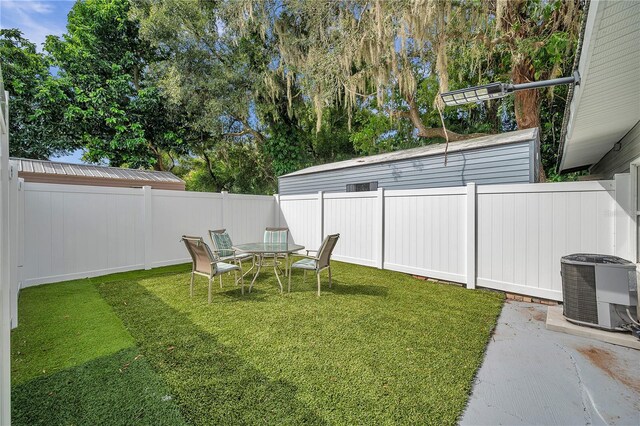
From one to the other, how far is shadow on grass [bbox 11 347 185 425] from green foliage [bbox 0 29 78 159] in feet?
45.4

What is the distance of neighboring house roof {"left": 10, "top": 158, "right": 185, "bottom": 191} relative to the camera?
867cm

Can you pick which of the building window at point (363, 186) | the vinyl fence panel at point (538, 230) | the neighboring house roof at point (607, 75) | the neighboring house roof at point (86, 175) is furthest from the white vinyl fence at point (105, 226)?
the neighboring house roof at point (607, 75)

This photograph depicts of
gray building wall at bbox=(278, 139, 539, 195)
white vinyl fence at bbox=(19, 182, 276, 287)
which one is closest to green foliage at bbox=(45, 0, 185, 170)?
white vinyl fence at bbox=(19, 182, 276, 287)

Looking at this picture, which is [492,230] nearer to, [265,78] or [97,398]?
[97,398]

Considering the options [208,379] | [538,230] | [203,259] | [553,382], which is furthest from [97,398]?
[538,230]

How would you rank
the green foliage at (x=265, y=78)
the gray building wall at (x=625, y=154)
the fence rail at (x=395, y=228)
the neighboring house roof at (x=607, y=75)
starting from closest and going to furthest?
the neighboring house roof at (x=607, y=75), the gray building wall at (x=625, y=154), the fence rail at (x=395, y=228), the green foliage at (x=265, y=78)

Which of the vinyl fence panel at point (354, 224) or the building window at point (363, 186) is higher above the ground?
the building window at point (363, 186)

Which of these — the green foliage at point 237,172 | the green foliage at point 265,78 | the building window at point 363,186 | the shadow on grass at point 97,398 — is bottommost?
the shadow on grass at point 97,398

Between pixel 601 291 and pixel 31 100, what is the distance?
698 inches

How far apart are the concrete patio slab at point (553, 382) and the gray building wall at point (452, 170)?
3108 millimetres

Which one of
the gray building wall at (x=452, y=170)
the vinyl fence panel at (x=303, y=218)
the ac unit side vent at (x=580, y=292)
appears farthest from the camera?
the vinyl fence panel at (x=303, y=218)

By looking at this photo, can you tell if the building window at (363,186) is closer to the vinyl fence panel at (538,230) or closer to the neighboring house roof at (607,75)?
the vinyl fence panel at (538,230)

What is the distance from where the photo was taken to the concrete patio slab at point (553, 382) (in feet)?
6.28

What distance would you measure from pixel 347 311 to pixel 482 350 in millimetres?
1526
